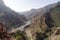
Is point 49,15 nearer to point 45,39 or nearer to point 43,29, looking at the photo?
point 43,29

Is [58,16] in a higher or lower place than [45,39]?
higher

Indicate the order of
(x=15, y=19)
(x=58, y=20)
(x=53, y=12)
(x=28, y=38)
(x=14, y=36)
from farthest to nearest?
1. (x=15, y=19)
2. (x=53, y=12)
3. (x=58, y=20)
4. (x=28, y=38)
5. (x=14, y=36)

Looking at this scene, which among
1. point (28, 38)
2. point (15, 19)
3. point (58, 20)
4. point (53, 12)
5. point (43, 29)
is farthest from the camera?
point (15, 19)

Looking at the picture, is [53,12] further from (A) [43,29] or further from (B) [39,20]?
(A) [43,29]

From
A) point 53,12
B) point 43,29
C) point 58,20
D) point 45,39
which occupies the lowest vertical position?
point 45,39

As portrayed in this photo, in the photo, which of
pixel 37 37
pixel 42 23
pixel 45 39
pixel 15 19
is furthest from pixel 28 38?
pixel 15 19

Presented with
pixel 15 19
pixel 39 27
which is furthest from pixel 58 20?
pixel 15 19

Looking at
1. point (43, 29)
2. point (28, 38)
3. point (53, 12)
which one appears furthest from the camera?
point (53, 12)

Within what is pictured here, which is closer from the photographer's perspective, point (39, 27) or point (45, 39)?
point (45, 39)

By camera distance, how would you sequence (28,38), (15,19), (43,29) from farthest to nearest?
(15,19), (43,29), (28,38)
